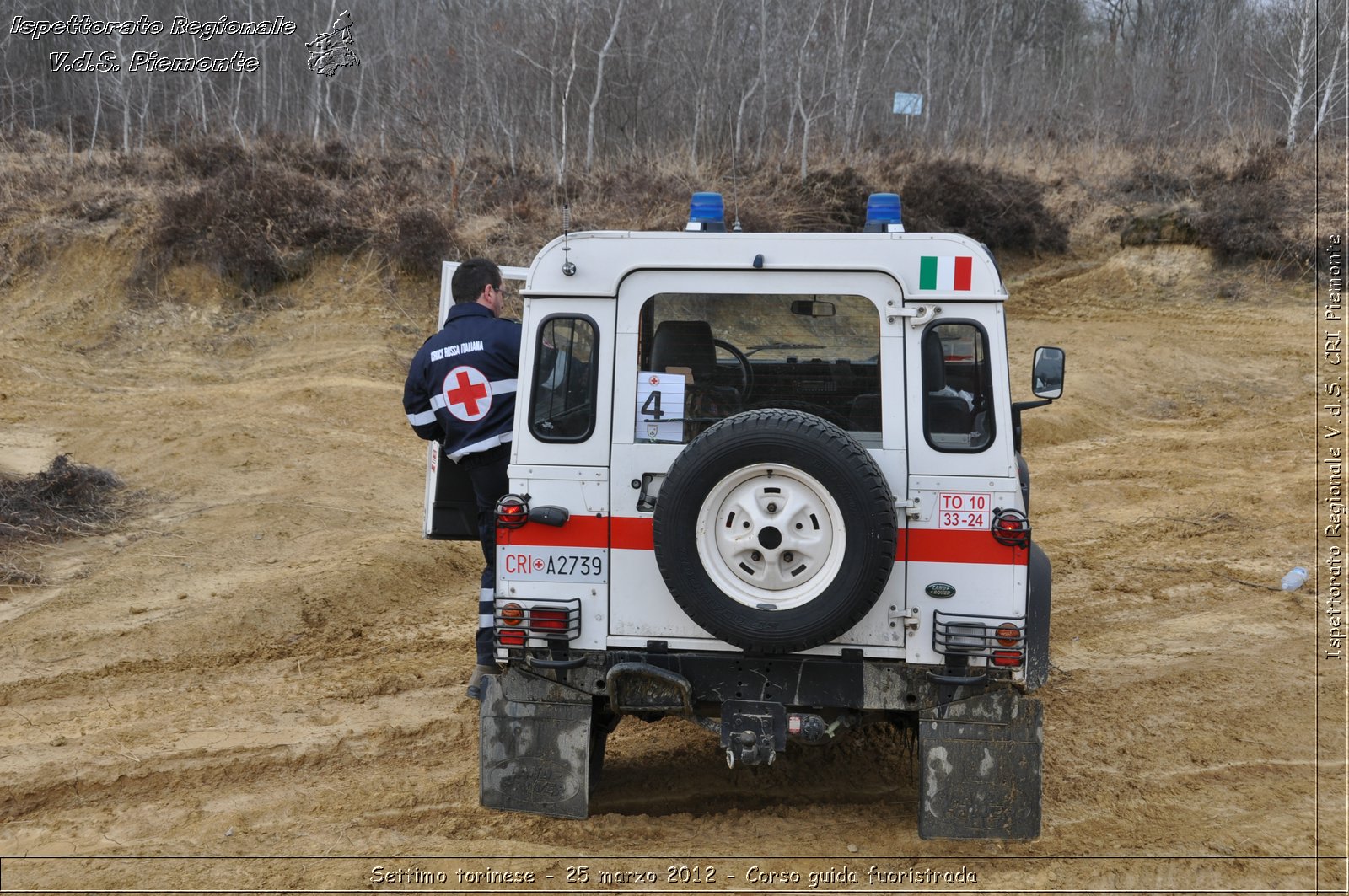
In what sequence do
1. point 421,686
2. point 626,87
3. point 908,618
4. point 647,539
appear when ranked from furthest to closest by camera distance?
1. point 626,87
2. point 421,686
3. point 647,539
4. point 908,618

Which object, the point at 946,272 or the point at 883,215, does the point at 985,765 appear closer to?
the point at 946,272

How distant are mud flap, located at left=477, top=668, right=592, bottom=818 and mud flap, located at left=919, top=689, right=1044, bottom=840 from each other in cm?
140

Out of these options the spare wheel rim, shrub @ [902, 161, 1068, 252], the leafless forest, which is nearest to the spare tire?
the spare wheel rim

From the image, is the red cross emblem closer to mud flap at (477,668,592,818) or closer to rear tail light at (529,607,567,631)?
rear tail light at (529,607,567,631)

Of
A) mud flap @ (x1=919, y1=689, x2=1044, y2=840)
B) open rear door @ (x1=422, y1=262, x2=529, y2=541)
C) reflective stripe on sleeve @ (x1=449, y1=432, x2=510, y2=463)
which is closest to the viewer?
mud flap @ (x1=919, y1=689, x2=1044, y2=840)

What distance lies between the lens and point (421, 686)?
662 centimetres

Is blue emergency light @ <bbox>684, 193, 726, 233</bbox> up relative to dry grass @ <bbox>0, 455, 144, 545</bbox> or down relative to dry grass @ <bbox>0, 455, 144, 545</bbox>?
up

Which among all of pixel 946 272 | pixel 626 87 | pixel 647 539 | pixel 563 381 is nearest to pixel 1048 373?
pixel 946 272

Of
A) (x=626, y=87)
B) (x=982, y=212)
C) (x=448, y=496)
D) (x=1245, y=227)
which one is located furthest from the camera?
(x=626, y=87)

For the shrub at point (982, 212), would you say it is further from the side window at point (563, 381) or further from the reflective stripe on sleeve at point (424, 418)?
the side window at point (563, 381)

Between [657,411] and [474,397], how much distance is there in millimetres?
997

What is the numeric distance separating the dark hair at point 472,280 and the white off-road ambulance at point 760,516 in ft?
2.73

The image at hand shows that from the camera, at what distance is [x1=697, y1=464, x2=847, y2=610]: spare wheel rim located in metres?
4.13

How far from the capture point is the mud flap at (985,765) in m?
4.45
